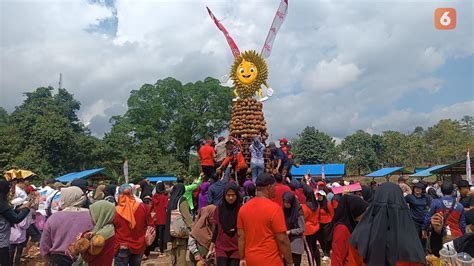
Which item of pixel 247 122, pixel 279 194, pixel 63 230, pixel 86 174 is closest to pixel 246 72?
pixel 247 122

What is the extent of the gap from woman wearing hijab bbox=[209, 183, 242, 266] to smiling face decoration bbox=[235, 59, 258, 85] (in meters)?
8.94

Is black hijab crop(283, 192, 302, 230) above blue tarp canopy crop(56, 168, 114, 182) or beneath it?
beneath

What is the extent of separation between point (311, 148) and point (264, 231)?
4522 centimetres

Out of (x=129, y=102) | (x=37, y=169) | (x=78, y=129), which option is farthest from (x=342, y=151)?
(x=37, y=169)

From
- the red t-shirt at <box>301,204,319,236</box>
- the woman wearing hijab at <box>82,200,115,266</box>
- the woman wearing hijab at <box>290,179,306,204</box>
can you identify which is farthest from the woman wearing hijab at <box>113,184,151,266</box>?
the woman wearing hijab at <box>290,179,306,204</box>

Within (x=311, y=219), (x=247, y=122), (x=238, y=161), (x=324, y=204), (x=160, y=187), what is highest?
(x=247, y=122)

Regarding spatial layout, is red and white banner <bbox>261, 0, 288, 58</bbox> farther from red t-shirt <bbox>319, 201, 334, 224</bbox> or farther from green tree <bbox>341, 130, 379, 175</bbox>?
green tree <bbox>341, 130, 379, 175</bbox>

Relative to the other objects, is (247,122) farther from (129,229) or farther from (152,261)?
(129,229)

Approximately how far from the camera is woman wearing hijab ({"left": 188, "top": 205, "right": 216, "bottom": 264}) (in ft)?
17.7

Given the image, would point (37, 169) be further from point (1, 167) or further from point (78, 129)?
point (78, 129)

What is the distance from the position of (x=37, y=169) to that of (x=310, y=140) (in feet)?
105

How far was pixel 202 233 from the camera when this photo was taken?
17.8ft

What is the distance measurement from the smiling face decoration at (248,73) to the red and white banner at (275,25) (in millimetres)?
575

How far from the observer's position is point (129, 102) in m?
40.3
